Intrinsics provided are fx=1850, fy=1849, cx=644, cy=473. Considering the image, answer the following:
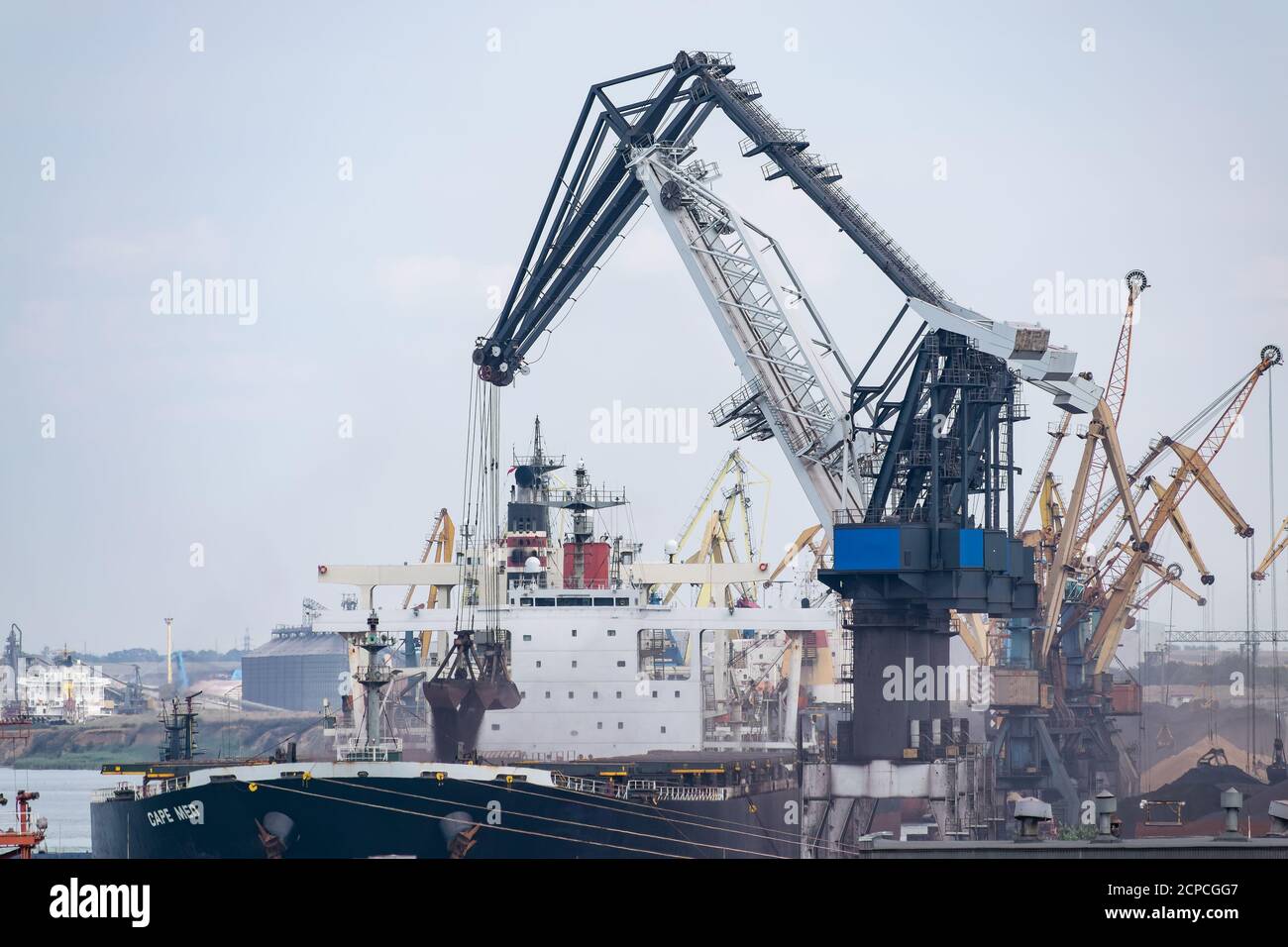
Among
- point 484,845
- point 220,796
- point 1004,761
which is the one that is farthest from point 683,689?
point 1004,761

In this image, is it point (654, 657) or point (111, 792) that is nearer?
point (111, 792)

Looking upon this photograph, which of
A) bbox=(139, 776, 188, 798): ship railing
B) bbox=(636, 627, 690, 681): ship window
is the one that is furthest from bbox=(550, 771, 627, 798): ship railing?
bbox=(139, 776, 188, 798): ship railing

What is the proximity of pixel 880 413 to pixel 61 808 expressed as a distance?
87.4 metres

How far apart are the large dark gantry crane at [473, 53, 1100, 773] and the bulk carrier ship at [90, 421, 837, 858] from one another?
A: 7.88 m

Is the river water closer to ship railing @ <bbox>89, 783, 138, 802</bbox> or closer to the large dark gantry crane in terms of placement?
ship railing @ <bbox>89, 783, 138, 802</bbox>

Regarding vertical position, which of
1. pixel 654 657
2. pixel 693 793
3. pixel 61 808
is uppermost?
pixel 654 657

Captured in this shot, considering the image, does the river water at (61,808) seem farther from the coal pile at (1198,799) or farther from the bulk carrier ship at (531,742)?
the coal pile at (1198,799)

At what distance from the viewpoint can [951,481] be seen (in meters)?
72.1

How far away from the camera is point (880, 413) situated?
243 feet

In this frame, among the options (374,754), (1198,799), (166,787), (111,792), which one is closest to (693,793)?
(374,754)

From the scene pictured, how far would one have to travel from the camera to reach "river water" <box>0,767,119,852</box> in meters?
111

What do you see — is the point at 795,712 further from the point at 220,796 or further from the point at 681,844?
the point at 220,796

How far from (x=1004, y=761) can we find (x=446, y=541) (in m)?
39.1

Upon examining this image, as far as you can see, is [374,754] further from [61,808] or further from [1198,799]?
[61,808]
